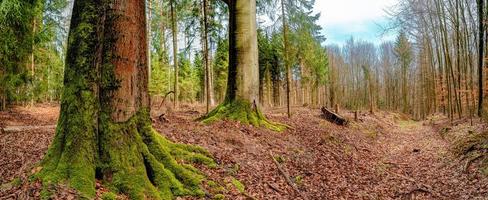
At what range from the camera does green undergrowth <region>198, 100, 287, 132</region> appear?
32.7ft

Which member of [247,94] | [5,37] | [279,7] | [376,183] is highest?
[279,7]

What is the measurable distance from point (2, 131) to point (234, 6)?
7.40m

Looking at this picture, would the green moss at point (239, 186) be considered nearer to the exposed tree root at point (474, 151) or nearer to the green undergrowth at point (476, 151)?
the green undergrowth at point (476, 151)

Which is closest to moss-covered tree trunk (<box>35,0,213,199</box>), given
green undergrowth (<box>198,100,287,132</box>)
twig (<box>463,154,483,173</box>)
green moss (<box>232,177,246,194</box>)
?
green moss (<box>232,177,246,194</box>)

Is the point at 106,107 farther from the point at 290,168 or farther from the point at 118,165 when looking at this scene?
the point at 290,168

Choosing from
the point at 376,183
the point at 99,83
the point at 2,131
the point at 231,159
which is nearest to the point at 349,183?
the point at 376,183

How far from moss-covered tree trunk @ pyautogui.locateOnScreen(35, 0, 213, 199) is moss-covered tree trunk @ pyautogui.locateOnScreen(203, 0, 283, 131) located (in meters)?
5.38

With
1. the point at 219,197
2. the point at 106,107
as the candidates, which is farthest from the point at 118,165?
the point at 219,197

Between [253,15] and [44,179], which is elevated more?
[253,15]

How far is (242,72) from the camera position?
10.4 m

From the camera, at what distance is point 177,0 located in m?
17.2

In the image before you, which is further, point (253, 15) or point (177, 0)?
point (177, 0)

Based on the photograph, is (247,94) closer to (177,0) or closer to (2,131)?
(2,131)

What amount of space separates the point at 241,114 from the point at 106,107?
5841 mm
